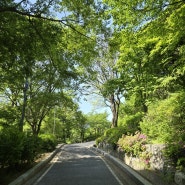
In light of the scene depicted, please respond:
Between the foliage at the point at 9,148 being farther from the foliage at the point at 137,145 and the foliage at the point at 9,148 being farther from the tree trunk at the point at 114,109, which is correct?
the tree trunk at the point at 114,109

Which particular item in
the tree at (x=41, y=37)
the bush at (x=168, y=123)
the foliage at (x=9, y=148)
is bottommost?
the foliage at (x=9, y=148)

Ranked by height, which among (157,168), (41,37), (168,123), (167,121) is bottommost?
(157,168)

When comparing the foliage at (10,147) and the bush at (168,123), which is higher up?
the bush at (168,123)

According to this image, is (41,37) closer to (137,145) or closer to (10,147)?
(10,147)

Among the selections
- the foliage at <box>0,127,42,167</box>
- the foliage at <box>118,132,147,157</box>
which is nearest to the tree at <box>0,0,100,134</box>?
the foliage at <box>0,127,42,167</box>

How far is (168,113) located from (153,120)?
1.99 metres

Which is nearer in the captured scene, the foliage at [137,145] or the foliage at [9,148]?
the foliage at [9,148]

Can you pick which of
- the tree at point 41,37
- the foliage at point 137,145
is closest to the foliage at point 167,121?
the foliage at point 137,145

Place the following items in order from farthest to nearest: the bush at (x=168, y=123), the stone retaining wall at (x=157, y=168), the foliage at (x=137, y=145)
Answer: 1. the foliage at (x=137, y=145)
2. the bush at (x=168, y=123)
3. the stone retaining wall at (x=157, y=168)

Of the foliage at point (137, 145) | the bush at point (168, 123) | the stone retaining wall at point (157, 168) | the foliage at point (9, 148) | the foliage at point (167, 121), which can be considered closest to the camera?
the stone retaining wall at point (157, 168)

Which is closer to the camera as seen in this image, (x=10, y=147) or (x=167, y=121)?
(x=10, y=147)

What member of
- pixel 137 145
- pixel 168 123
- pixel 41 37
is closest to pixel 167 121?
pixel 168 123

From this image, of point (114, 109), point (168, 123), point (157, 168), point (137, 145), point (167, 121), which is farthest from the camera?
point (114, 109)

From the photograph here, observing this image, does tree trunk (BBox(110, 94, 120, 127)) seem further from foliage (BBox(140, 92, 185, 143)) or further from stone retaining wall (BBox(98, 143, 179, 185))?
stone retaining wall (BBox(98, 143, 179, 185))
